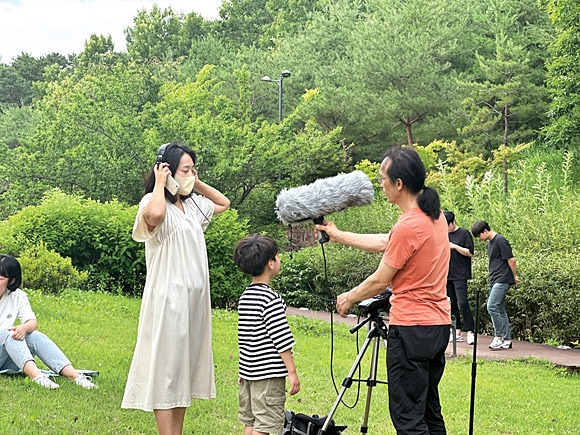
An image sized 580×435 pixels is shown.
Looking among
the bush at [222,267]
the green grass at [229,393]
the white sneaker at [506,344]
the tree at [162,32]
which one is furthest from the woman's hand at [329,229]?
the tree at [162,32]

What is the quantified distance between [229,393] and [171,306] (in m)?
2.55

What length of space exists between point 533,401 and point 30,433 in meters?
4.76

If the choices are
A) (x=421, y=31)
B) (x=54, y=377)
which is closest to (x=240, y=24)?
A: (x=421, y=31)

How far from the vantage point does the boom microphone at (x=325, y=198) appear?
459cm

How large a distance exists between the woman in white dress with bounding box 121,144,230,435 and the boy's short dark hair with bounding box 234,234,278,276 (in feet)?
0.82

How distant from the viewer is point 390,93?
31.8 m

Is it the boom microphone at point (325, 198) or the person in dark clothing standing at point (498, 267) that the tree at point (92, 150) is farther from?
the boom microphone at point (325, 198)

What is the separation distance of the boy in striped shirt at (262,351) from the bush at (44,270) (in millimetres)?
9193

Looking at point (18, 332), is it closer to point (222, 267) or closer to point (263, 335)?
point (263, 335)

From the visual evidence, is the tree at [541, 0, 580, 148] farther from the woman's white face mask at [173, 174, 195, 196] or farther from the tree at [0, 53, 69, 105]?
the tree at [0, 53, 69, 105]

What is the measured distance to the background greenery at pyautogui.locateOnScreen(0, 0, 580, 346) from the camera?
15398 mm

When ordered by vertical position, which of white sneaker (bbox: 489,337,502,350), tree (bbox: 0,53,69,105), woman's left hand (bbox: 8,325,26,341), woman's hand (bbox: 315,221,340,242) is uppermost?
tree (bbox: 0,53,69,105)

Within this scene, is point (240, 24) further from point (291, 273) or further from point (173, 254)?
point (173, 254)

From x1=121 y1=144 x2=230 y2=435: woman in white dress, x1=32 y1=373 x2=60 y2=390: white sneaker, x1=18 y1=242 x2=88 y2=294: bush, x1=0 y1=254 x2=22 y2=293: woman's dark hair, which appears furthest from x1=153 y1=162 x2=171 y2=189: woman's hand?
x1=18 y1=242 x2=88 y2=294: bush
